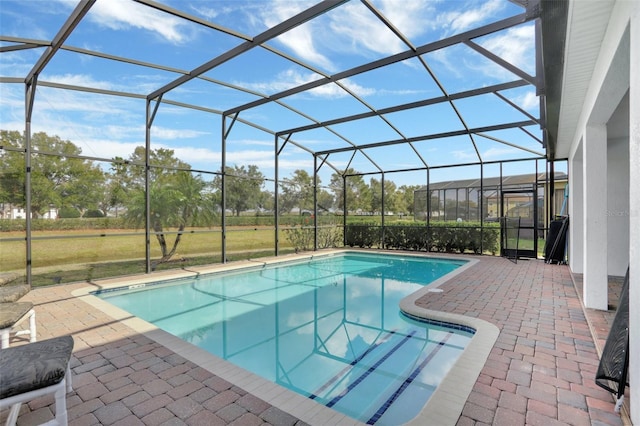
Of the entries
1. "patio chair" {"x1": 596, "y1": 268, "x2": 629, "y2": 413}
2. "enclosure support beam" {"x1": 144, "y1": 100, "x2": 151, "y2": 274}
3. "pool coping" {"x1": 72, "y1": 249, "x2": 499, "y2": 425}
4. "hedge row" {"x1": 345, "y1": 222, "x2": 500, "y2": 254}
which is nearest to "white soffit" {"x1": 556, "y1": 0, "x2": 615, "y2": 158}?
"patio chair" {"x1": 596, "y1": 268, "x2": 629, "y2": 413}

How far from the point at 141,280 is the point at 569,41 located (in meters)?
7.47

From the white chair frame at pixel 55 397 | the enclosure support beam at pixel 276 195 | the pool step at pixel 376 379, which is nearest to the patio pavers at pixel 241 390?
the white chair frame at pixel 55 397

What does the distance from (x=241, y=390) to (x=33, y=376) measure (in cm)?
134

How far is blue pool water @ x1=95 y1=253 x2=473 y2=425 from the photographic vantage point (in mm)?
3273

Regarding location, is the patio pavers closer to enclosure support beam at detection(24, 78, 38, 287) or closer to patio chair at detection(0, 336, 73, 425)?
patio chair at detection(0, 336, 73, 425)

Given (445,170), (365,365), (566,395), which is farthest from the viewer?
(445,170)

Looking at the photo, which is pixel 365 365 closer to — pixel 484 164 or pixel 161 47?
pixel 161 47

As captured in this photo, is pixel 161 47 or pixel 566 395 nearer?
pixel 566 395

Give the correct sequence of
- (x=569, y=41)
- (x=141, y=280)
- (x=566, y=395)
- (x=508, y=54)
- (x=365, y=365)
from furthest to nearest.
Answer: (x=141, y=280), (x=508, y=54), (x=365, y=365), (x=569, y=41), (x=566, y=395)

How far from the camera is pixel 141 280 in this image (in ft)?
22.0

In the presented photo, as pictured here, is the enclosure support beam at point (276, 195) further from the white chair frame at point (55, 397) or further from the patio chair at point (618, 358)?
the patio chair at point (618, 358)

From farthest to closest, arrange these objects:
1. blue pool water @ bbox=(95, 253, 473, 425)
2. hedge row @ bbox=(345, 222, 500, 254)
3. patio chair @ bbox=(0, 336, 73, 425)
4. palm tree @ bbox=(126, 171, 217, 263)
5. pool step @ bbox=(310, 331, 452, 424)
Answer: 1. hedge row @ bbox=(345, 222, 500, 254)
2. palm tree @ bbox=(126, 171, 217, 263)
3. blue pool water @ bbox=(95, 253, 473, 425)
4. pool step @ bbox=(310, 331, 452, 424)
5. patio chair @ bbox=(0, 336, 73, 425)

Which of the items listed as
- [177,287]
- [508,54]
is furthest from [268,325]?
[508,54]

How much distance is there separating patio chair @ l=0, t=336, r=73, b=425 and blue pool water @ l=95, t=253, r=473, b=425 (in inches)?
77.8
